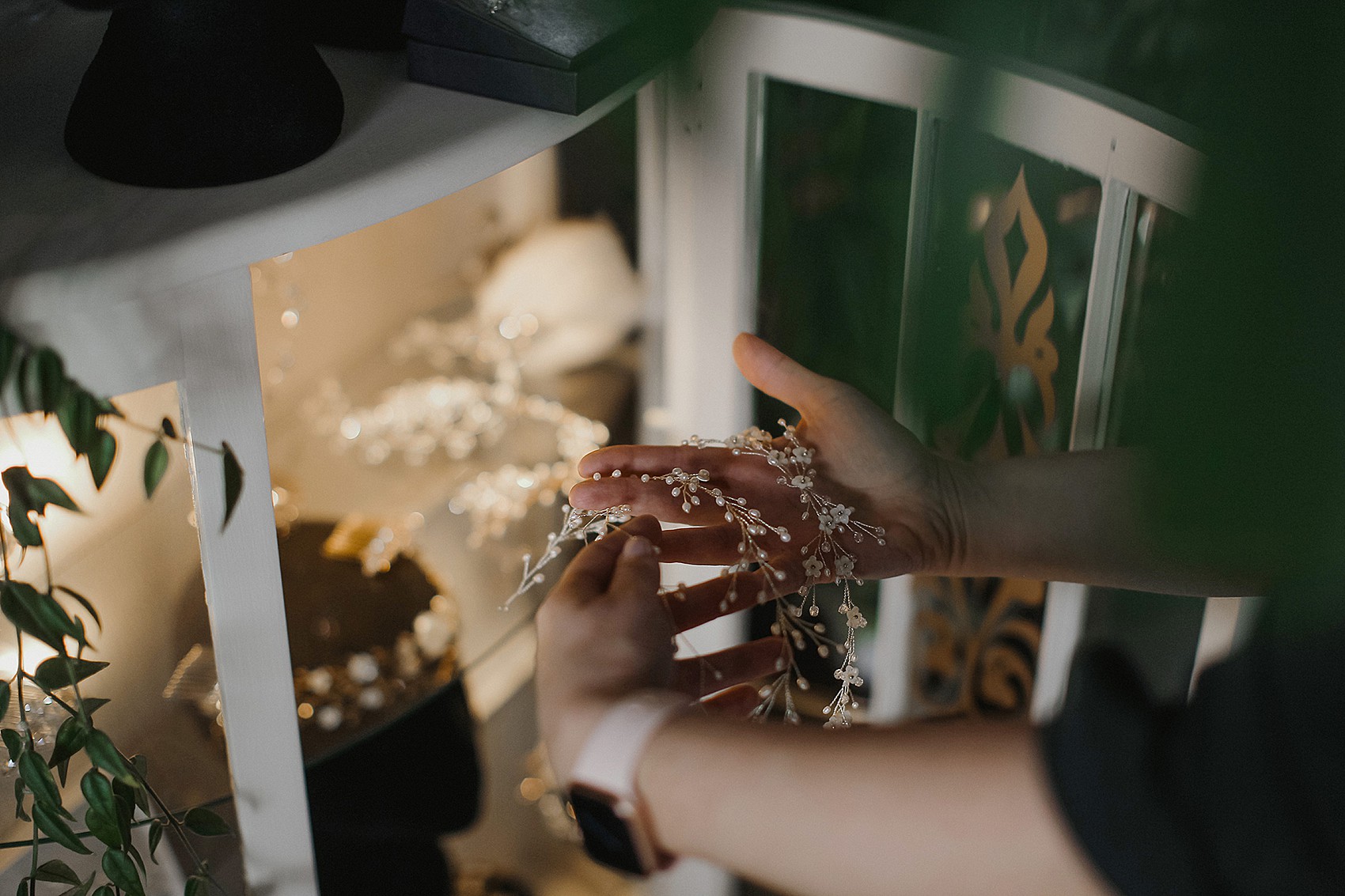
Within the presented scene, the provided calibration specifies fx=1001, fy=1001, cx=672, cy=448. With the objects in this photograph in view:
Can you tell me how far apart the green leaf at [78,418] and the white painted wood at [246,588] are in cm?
7

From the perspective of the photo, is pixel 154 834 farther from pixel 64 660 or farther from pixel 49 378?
pixel 49 378

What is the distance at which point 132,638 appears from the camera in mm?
637

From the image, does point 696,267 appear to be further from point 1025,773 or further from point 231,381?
point 1025,773

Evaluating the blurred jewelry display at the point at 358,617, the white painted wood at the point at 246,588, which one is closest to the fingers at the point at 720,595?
the white painted wood at the point at 246,588

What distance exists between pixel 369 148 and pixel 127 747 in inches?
16.9

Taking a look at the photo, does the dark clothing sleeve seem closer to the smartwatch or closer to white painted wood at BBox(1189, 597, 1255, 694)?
the smartwatch

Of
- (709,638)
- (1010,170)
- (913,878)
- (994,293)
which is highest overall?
(1010,170)

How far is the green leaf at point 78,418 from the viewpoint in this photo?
1.68 ft

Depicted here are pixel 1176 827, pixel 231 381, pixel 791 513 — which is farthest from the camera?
pixel 791 513

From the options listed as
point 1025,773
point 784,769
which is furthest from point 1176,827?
point 784,769

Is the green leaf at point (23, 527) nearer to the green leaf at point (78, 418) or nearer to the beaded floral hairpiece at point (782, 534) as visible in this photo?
the green leaf at point (78, 418)

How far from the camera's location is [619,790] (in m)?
0.50

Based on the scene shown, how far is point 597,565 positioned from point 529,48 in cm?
35

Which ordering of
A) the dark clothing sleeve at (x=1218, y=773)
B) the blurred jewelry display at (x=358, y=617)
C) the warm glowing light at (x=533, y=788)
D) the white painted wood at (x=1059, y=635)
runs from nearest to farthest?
the dark clothing sleeve at (x=1218, y=773), the white painted wood at (x=1059, y=635), the blurred jewelry display at (x=358, y=617), the warm glowing light at (x=533, y=788)
